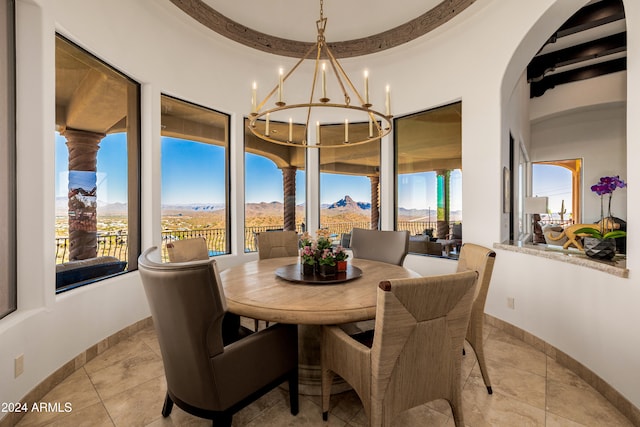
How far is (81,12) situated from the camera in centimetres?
241

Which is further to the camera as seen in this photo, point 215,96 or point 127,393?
point 215,96

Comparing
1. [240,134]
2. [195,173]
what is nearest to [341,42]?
[240,134]

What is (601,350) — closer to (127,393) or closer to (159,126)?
(127,393)

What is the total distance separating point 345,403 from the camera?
194 cm

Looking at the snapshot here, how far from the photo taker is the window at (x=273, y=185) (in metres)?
4.53

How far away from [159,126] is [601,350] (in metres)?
4.38

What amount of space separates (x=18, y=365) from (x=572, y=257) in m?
3.86

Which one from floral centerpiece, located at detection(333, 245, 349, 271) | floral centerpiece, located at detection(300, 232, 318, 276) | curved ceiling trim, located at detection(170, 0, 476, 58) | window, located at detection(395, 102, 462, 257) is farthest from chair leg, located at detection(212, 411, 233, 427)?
curved ceiling trim, located at detection(170, 0, 476, 58)

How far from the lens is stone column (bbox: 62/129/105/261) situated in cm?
260

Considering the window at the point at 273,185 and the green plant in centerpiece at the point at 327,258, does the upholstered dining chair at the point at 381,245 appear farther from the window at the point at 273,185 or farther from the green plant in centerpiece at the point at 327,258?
the window at the point at 273,185

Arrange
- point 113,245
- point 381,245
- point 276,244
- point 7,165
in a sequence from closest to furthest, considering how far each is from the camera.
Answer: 1. point 7,165
2. point 113,245
3. point 381,245
4. point 276,244

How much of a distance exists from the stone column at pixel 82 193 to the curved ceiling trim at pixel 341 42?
6.00 feet

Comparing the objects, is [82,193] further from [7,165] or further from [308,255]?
[308,255]

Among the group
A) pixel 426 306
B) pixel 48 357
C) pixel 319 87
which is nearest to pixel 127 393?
pixel 48 357
